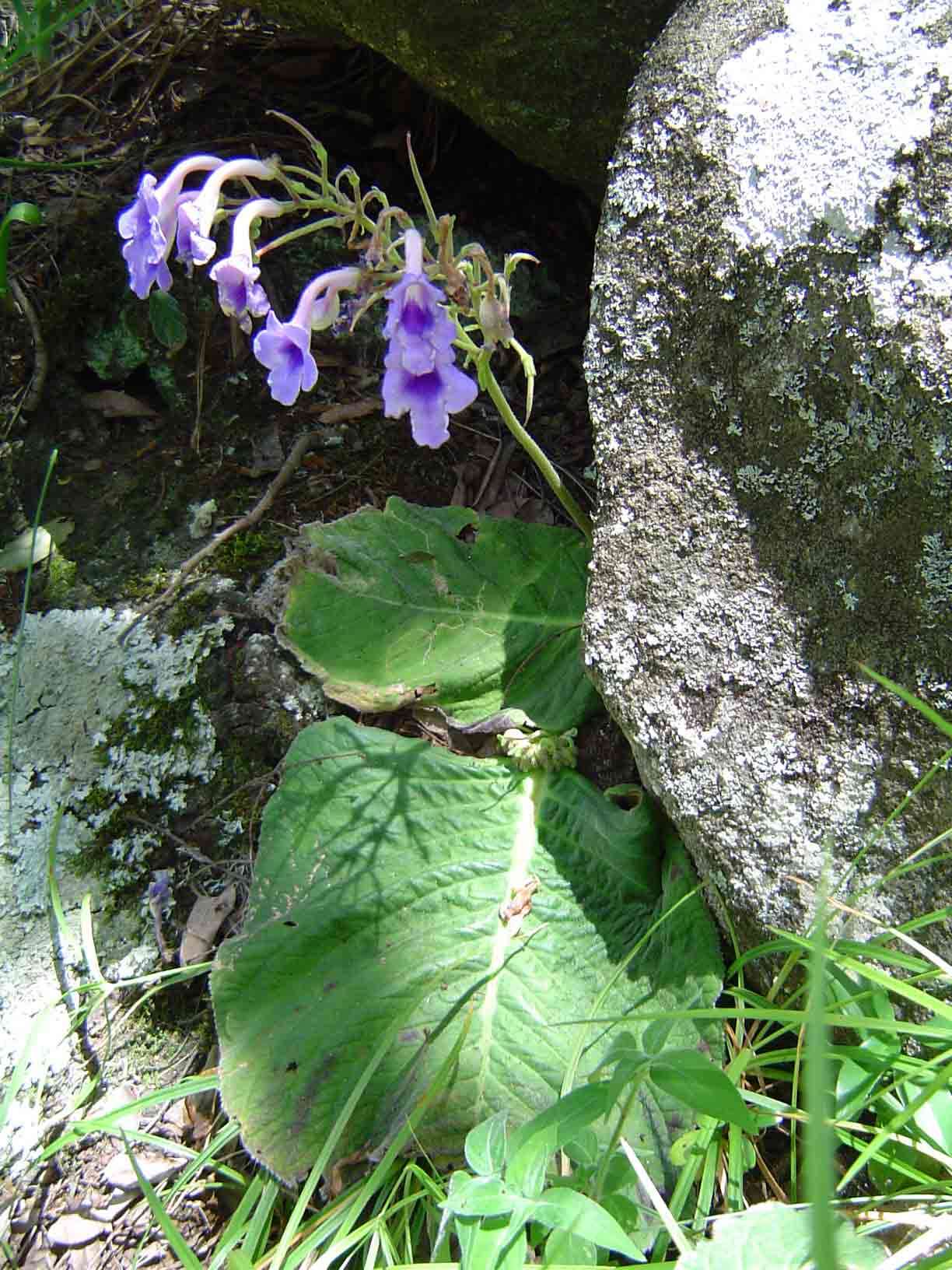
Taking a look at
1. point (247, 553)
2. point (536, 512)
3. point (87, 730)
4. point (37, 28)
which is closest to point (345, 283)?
point (247, 553)

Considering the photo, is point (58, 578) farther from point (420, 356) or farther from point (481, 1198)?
point (481, 1198)

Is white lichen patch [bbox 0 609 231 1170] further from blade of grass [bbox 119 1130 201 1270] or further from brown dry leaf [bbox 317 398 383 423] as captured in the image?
brown dry leaf [bbox 317 398 383 423]

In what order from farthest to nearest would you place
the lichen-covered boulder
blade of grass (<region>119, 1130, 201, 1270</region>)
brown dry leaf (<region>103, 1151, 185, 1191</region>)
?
the lichen-covered boulder < brown dry leaf (<region>103, 1151, 185, 1191</region>) < blade of grass (<region>119, 1130, 201, 1270</region>)

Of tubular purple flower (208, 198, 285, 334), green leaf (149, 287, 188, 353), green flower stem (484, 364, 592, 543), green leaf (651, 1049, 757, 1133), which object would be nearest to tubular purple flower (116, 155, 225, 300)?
tubular purple flower (208, 198, 285, 334)

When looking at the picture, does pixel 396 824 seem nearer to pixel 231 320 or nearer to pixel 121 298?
pixel 231 320

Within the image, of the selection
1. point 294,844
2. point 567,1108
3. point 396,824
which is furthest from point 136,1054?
point 567,1108

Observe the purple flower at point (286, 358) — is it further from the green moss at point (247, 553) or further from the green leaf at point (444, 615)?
the green moss at point (247, 553)
